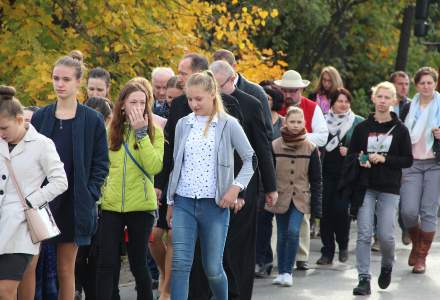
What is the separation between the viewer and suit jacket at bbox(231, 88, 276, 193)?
9.63m

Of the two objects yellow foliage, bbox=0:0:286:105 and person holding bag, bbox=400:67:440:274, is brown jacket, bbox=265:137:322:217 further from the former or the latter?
yellow foliage, bbox=0:0:286:105

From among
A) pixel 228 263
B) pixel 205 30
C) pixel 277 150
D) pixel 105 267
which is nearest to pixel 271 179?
pixel 228 263

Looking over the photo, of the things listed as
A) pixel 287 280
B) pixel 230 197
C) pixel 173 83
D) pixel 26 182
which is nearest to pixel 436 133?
pixel 287 280

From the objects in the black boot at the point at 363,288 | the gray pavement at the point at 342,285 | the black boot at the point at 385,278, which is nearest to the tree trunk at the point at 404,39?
the gray pavement at the point at 342,285

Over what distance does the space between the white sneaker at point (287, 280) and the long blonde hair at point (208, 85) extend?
10.8 ft

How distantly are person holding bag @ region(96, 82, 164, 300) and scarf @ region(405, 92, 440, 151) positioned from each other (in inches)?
170

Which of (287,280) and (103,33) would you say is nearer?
(287,280)

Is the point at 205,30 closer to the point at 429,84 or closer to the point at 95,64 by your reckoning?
the point at 95,64

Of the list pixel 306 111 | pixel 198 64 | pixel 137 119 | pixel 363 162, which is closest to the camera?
pixel 137 119

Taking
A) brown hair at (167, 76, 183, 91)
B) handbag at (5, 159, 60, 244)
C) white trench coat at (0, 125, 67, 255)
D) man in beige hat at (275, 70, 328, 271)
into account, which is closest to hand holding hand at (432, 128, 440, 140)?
man in beige hat at (275, 70, 328, 271)

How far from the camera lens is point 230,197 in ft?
28.5

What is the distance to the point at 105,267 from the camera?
927cm

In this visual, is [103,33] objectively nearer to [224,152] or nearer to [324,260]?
[324,260]

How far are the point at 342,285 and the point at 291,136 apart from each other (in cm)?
158
